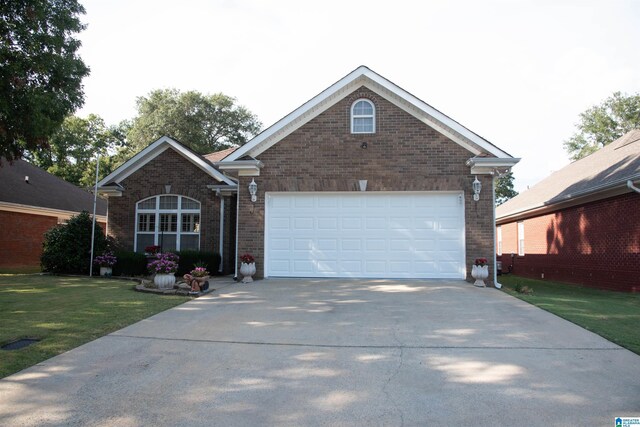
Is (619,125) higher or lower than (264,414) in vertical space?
higher

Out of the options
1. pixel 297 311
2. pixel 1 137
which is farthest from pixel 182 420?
pixel 1 137

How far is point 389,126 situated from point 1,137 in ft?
35.0

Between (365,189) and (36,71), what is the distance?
31.7 feet

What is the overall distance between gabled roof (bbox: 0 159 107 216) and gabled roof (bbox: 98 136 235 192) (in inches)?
233

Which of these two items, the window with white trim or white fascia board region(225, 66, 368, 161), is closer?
white fascia board region(225, 66, 368, 161)

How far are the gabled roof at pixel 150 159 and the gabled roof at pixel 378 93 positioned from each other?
3393mm

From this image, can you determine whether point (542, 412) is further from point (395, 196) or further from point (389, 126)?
point (389, 126)

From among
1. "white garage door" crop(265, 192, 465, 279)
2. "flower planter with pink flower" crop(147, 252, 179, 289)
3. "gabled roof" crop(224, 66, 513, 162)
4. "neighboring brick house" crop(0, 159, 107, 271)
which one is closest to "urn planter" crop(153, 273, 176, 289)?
"flower planter with pink flower" crop(147, 252, 179, 289)

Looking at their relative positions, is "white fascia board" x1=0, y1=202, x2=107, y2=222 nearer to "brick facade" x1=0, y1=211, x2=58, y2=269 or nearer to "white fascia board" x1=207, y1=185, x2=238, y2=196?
"brick facade" x1=0, y1=211, x2=58, y2=269

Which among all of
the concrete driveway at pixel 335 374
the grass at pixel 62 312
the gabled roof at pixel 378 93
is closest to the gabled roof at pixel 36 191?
the grass at pixel 62 312

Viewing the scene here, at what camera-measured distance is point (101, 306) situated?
877 cm

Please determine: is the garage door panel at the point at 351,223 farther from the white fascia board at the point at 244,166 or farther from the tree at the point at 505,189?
the tree at the point at 505,189

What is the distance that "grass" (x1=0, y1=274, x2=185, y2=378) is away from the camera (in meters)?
5.84

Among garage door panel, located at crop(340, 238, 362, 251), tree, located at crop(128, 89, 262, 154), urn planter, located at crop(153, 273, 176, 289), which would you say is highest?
tree, located at crop(128, 89, 262, 154)
